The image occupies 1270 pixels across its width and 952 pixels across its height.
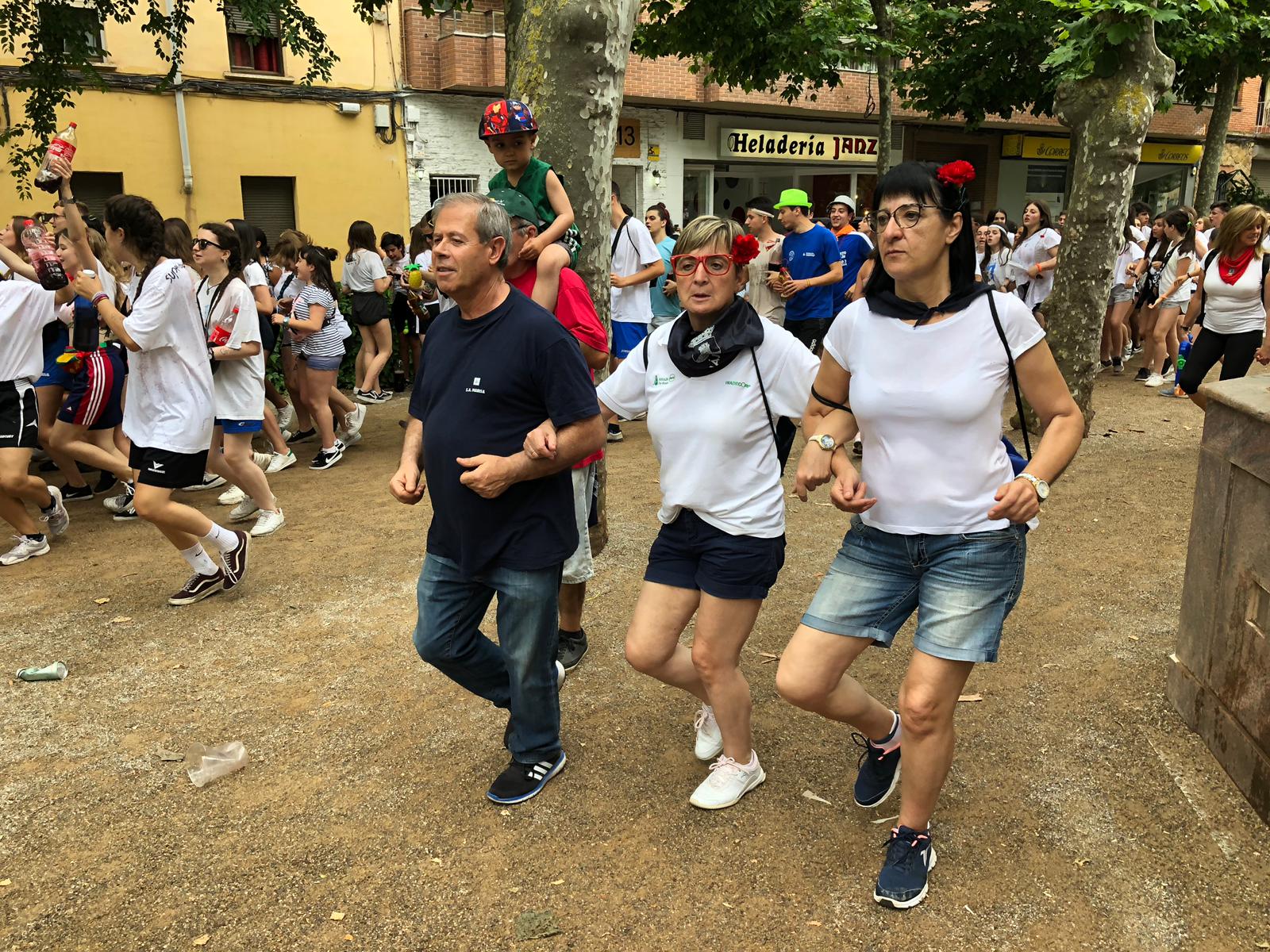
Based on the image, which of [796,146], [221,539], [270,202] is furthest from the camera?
[796,146]

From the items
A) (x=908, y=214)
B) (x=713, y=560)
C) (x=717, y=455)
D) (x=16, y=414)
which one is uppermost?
(x=908, y=214)

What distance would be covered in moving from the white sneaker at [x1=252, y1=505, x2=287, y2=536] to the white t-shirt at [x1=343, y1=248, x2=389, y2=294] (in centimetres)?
427

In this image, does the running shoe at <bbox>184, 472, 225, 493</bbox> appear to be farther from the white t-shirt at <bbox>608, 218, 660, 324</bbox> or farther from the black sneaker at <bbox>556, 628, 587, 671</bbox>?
the black sneaker at <bbox>556, 628, 587, 671</bbox>

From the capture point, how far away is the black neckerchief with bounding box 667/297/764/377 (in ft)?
10.2

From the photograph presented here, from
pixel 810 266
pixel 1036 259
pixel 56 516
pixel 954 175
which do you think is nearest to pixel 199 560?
pixel 56 516

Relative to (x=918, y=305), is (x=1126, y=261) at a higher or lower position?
lower

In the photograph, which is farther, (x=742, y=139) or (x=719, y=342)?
(x=742, y=139)

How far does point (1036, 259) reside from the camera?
11.3 m

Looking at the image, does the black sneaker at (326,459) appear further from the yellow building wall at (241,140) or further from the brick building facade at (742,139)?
the yellow building wall at (241,140)

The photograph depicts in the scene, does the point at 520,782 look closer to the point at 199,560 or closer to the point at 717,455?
the point at 717,455

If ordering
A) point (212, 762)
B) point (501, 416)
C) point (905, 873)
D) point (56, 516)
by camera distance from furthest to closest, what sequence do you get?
1. point (56, 516)
2. point (212, 762)
3. point (501, 416)
4. point (905, 873)

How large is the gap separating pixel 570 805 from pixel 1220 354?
6.51 metres

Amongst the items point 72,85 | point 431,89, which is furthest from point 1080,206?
point 431,89

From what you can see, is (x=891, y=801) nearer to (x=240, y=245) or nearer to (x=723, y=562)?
(x=723, y=562)
